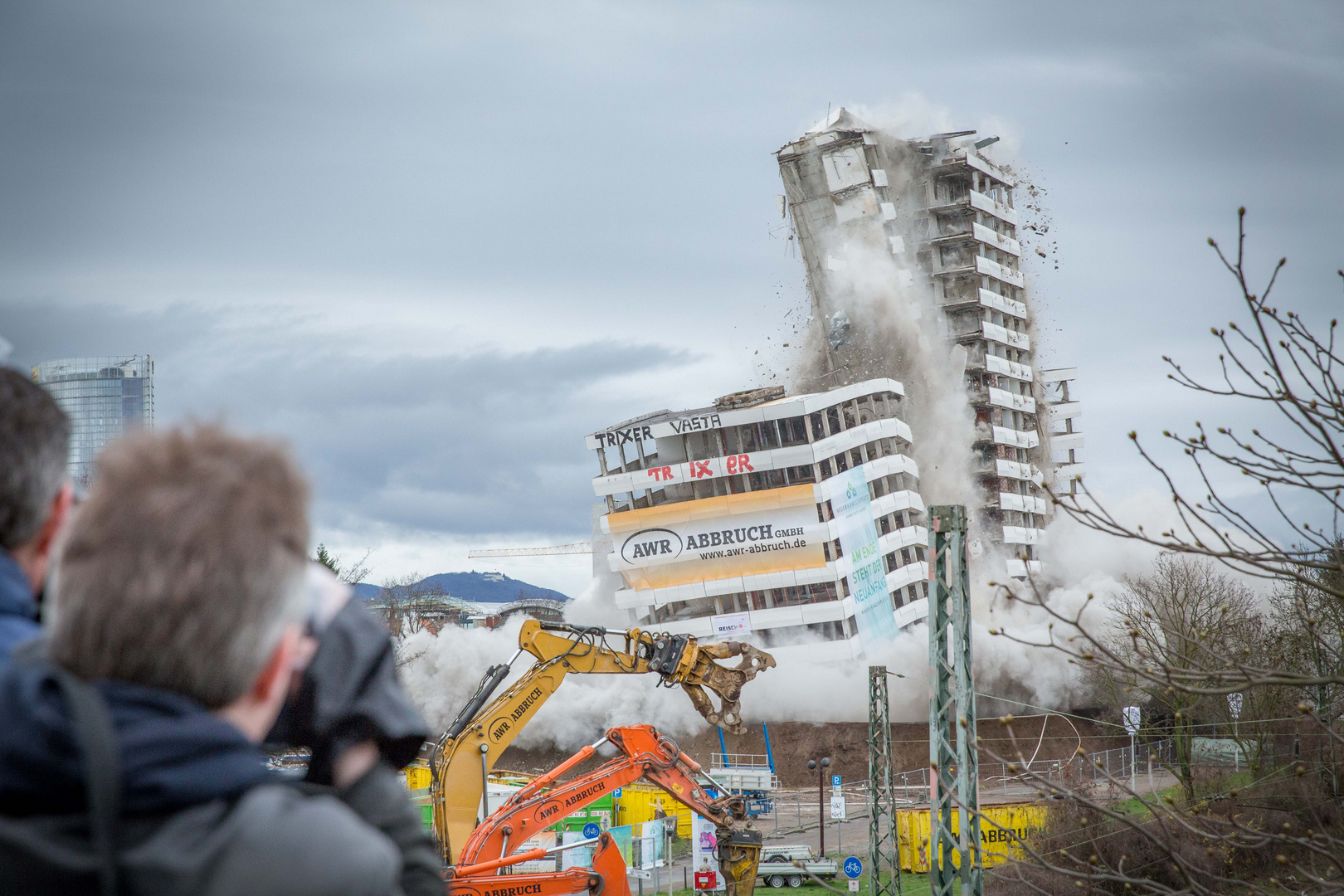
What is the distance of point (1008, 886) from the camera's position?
27.0 metres

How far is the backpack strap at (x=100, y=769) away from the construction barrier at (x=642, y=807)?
1500 inches

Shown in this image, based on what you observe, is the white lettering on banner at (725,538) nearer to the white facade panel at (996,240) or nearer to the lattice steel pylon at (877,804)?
the lattice steel pylon at (877,804)

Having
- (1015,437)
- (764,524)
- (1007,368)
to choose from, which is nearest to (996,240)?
(1007,368)

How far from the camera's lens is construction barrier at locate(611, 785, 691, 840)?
3823cm

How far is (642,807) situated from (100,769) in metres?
39.1

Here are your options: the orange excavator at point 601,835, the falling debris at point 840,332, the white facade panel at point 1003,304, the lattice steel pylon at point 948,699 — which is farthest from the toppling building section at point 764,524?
the lattice steel pylon at point 948,699

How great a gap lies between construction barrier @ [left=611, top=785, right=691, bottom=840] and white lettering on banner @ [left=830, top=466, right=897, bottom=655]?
21.7m

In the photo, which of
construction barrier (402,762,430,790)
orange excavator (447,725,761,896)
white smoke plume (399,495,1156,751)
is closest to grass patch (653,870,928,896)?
construction barrier (402,762,430,790)

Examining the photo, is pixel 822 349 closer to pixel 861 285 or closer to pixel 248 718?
pixel 861 285

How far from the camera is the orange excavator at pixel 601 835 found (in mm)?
19062

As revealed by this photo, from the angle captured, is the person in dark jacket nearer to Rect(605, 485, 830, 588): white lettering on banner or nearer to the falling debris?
Rect(605, 485, 830, 588): white lettering on banner

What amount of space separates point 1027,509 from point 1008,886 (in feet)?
172

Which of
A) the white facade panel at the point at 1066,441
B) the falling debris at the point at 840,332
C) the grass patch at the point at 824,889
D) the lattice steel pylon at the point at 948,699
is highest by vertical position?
the falling debris at the point at 840,332

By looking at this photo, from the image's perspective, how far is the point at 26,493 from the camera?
1.99m
